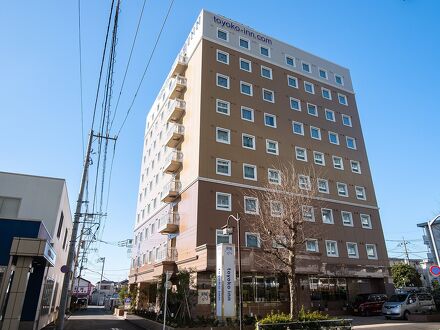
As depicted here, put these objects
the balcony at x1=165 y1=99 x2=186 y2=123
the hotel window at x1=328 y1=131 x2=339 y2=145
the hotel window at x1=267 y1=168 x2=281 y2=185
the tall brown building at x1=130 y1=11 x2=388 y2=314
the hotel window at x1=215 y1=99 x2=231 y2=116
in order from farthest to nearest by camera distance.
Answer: the hotel window at x1=328 y1=131 x2=339 y2=145 < the balcony at x1=165 y1=99 x2=186 y2=123 < the hotel window at x1=215 y1=99 x2=231 y2=116 < the hotel window at x1=267 y1=168 x2=281 y2=185 < the tall brown building at x1=130 y1=11 x2=388 y2=314

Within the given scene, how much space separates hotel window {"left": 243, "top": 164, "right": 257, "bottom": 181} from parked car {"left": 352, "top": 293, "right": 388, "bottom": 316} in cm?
1333

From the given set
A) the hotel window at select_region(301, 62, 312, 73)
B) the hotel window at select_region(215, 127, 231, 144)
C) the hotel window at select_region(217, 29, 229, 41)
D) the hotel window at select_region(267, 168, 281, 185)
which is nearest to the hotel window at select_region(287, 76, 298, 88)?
the hotel window at select_region(301, 62, 312, 73)

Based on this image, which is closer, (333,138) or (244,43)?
(244,43)

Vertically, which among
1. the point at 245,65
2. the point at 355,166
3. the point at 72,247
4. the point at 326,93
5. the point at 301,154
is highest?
the point at 245,65

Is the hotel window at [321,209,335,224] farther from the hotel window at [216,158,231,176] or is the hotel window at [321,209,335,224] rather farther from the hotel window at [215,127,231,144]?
the hotel window at [215,127,231,144]

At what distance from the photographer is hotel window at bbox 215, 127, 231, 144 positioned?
1093 inches

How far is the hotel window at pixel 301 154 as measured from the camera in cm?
3139

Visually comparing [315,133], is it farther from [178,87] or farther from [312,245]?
[178,87]

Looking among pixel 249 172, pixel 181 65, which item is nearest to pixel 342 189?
pixel 249 172

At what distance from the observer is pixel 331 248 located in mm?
29109

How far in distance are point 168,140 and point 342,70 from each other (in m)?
24.3

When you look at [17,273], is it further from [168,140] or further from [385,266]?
[385,266]

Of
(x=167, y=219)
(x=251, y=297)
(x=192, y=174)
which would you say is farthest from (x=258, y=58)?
(x=251, y=297)

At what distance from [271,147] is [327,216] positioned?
27.8ft
